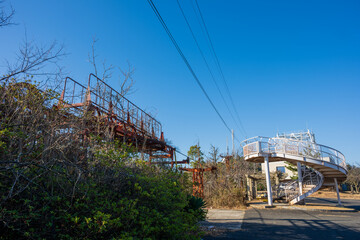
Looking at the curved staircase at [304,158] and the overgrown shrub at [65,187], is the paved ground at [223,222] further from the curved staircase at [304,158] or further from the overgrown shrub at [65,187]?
the curved staircase at [304,158]

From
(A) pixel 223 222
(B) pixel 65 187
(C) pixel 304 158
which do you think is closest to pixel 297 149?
(C) pixel 304 158

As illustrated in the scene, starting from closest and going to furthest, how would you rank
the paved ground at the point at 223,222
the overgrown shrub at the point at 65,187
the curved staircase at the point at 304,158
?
the overgrown shrub at the point at 65,187 < the paved ground at the point at 223,222 < the curved staircase at the point at 304,158

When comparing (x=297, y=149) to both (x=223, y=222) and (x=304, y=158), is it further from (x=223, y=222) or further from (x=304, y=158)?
(x=223, y=222)

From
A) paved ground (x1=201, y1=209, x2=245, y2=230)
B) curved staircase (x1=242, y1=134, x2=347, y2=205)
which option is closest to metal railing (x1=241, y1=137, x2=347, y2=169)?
curved staircase (x1=242, y1=134, x2=347, y2=205)

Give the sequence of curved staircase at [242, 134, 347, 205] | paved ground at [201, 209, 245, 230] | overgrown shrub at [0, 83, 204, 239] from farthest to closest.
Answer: curved staircase at [242, 134, 347, 205] < paved ground at [201, 209, 245, 230] < overgrown shrub at [0, 83, 204, 239]

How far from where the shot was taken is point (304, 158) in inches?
589

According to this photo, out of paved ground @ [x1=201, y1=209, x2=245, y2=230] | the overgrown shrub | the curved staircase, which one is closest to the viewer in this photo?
the overgrown shrub

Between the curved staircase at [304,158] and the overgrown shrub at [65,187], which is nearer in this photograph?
the overgrown shrub at [65,187]

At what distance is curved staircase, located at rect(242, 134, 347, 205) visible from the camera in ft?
48.8

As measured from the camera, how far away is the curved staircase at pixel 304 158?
14883 mm

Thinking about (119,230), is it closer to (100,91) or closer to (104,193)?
(104,193)

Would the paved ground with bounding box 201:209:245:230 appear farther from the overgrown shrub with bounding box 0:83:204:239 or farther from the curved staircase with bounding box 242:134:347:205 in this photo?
the curved staircase with bounding box 242:134:347:205

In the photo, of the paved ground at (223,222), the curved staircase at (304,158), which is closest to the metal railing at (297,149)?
the curved staircase at (304,158)

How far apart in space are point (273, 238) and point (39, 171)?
6.93 meters
